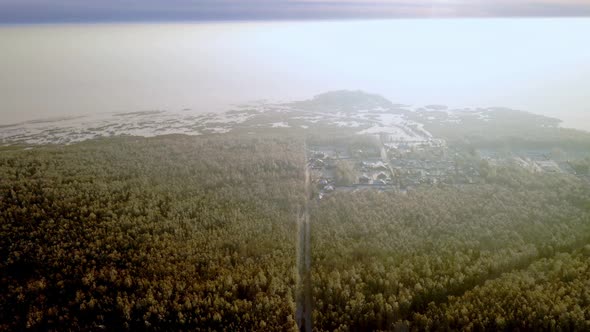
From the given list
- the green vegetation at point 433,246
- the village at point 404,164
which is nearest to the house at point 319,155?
the village at point 404,164

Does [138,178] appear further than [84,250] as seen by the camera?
Yes

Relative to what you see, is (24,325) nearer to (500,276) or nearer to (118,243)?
(118,243)

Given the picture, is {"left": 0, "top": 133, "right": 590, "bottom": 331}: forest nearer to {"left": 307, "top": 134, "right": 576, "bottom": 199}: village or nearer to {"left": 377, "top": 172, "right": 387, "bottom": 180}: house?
{"left": 307, "top": 134, "right": 576, "bottom": 199}: village

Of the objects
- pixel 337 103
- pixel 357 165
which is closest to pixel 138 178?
pixel 357 165

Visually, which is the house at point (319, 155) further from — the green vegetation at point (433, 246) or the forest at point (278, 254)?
the green vegetation at point (433, 246)

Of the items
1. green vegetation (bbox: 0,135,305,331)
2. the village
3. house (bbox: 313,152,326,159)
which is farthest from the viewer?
house (bbox: 313,152,326,159)

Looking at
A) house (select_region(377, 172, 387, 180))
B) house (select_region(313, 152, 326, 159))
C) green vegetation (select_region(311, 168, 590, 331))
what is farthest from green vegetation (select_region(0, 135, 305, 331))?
house (select_region(377, 172, 387, 180))

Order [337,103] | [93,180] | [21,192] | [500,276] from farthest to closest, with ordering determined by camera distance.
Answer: [337,103] → [93,180] → [21,192] → [500,276]
